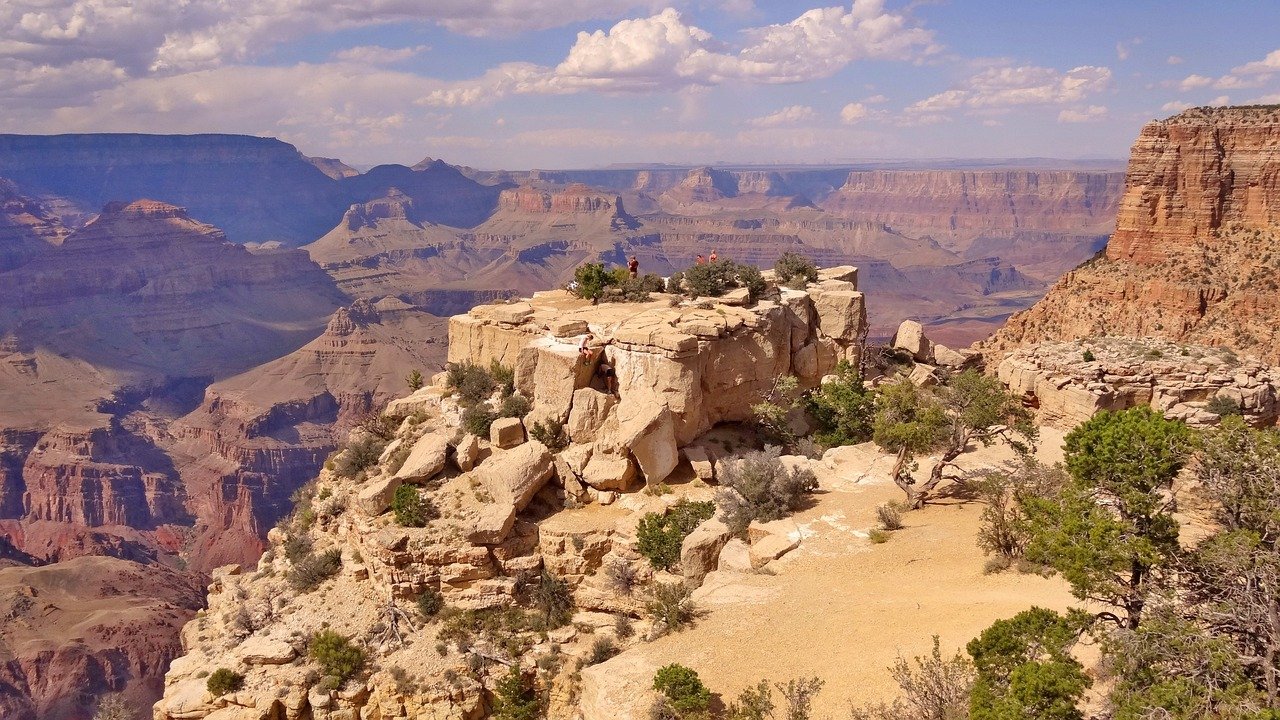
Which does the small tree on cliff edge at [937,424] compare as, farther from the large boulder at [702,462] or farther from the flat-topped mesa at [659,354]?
the large boulder at [702,462]

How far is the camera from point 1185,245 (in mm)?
54625

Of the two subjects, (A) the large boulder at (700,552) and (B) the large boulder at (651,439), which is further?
(B) the large boulder at (651,439)

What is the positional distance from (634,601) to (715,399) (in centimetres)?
731

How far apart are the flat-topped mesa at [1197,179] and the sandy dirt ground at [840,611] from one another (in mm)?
49066

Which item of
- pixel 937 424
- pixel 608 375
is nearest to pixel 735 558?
pixel 937 424

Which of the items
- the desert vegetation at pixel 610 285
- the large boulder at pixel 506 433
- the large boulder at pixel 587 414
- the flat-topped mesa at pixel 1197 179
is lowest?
the large boulder at pixel 506 433

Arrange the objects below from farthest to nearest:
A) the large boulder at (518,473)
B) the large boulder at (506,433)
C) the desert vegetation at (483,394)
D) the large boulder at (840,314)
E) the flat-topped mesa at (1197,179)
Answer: the flat-topped mesa at (1197,179), the large boulder at (840,314), the desert vegetation at (483,394), the large boulder at (506,433), the large boulder at (518,473)

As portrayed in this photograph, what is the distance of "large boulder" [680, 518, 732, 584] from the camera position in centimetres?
1858

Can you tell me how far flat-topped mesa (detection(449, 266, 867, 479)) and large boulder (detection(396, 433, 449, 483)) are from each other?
9.64 ft

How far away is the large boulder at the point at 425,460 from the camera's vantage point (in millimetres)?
21453

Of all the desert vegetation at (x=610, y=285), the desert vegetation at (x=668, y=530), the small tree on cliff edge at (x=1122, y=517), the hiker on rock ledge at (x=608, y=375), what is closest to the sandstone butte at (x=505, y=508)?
the hiker on rock ledge at (x=608, y=375)

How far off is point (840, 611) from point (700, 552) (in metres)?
4.16

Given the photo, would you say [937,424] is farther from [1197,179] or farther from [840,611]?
[1197,179]

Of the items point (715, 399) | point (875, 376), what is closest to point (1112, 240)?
point (875, 376)
